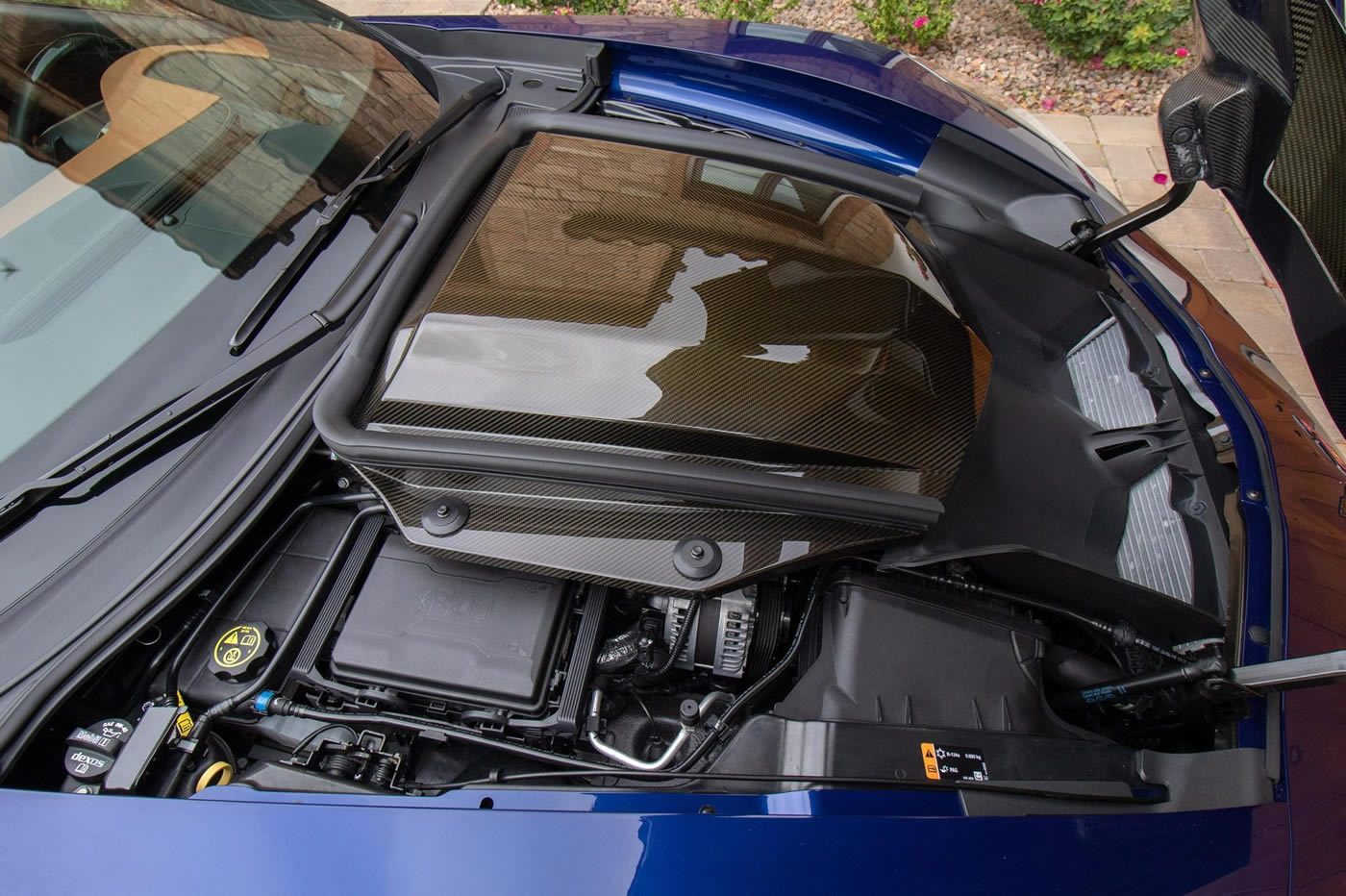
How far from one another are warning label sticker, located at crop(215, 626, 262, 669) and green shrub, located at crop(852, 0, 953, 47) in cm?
434

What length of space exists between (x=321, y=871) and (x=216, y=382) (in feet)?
2.68

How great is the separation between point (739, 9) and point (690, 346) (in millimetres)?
3704

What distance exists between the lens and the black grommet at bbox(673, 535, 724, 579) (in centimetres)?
123

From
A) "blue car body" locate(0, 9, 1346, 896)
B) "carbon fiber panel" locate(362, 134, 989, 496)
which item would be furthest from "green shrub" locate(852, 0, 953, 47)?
"blue car body" locate(0, 9, 1346, 896)

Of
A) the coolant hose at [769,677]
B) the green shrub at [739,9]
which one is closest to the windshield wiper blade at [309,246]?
the coolant hose at [769,677]

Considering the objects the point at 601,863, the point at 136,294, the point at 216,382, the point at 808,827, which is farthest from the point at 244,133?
the point at 808,827

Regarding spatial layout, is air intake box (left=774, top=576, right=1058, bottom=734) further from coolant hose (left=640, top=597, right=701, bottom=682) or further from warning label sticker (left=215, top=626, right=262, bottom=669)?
warning label sticker (left=215, top=626, right=262, bottom=669)

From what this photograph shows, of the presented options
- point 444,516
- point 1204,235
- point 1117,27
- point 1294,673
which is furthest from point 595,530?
point 1117,27

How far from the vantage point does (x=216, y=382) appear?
136 centimetres

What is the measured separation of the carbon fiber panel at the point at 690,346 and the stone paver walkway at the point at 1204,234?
6.93 ft

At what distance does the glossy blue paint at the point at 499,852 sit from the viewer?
101 cm

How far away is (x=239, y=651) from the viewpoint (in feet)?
4.26

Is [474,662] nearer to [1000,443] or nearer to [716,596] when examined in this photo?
[716,596]

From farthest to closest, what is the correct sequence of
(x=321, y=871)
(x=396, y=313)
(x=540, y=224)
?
(x=540, y=224) < (x=396, y=313) < (x=321, y=871)
